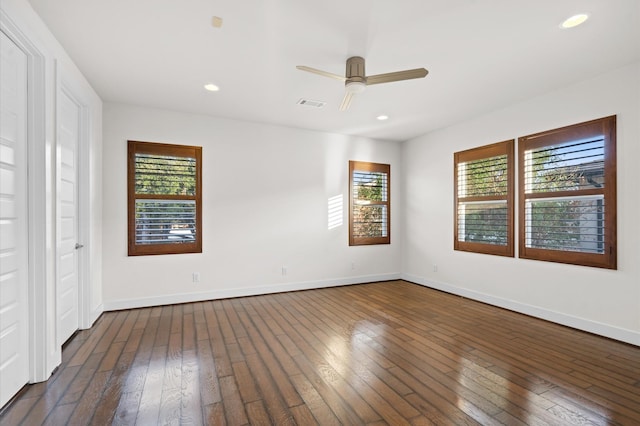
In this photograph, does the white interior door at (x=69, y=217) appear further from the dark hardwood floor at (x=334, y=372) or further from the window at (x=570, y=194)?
the window at (x=570, y=194)

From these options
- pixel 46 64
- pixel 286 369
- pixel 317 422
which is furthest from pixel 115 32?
pixel 317 422

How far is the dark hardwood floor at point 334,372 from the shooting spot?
196 centimetres

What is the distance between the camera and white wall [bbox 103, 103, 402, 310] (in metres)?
4.14

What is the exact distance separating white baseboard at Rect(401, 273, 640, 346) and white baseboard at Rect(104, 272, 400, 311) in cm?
145

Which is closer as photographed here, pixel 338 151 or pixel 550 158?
pixel 550 158

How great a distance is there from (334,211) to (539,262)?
311cm

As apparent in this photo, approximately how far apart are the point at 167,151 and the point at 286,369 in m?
3.41

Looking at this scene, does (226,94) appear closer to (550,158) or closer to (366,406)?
(366,406)

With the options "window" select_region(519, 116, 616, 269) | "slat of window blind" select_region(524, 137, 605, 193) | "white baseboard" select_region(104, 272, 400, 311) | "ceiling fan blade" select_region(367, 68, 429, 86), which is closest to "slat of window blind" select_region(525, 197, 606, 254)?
"window" select_region(519, 116, 616, 269)

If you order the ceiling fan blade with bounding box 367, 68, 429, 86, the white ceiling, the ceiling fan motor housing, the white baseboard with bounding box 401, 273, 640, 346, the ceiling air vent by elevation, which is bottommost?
the white baseboard with bounding box 401, 273, 640, 346

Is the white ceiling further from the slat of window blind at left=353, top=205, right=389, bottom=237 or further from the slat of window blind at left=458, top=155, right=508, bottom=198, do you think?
the slat of window blind at left=353, top=205, right=389, bottom=237

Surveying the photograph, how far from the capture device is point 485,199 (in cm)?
458

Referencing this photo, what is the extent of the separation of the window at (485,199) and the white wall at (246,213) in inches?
57.1

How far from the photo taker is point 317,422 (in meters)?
1.88
